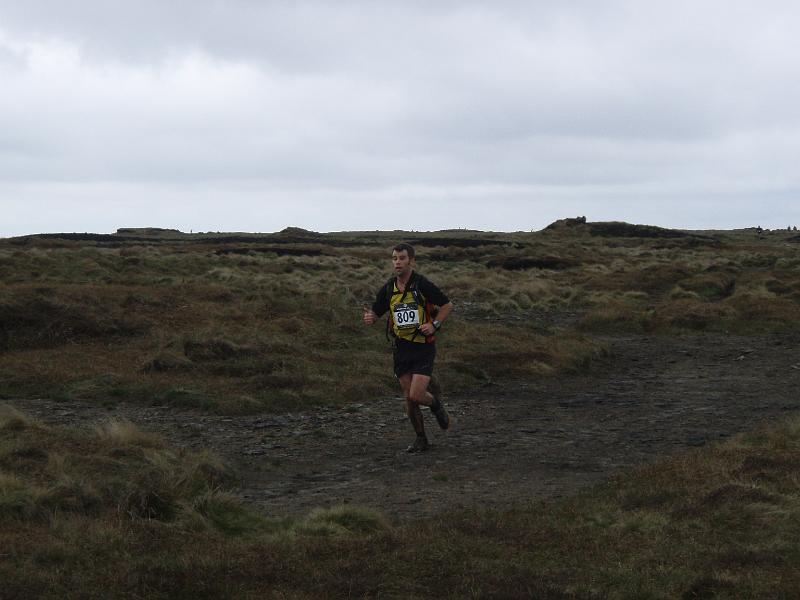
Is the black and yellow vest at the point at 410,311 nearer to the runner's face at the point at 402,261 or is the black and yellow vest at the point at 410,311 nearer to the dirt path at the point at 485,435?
the runner's face at the point at 402,261

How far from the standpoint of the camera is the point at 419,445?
31.8ft

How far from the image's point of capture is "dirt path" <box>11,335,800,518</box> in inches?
318

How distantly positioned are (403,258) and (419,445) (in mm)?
2044

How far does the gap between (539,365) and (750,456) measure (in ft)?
25.1

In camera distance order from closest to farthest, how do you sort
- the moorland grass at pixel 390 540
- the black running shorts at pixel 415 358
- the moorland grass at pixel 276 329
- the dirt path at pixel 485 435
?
the moorland grass at pixel 390 540
the dirt path at pixel 485 435
the black running shorts at pixel 415 358
the moorland grass at pixel 276 329

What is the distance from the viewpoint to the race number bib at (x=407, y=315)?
9.52 meters

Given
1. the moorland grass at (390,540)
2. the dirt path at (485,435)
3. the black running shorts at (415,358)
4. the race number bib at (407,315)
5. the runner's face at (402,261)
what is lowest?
the dirt path at (485,435)

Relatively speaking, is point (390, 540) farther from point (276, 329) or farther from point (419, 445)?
point (276, 329)

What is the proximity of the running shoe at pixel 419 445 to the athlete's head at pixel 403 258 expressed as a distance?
1801 mm

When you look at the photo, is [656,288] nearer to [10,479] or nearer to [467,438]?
[467,438]

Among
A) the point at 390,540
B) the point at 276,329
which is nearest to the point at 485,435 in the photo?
the point at 390,540

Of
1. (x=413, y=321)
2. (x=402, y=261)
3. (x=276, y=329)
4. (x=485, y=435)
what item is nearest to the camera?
(x=402, y=261)

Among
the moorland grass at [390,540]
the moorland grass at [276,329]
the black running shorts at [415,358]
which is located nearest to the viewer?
the moorland grass at [390,540]

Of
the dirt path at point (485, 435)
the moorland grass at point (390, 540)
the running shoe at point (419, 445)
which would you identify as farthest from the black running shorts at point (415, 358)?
the moorland grass at point (390, 540)
